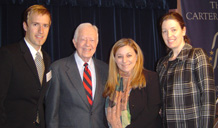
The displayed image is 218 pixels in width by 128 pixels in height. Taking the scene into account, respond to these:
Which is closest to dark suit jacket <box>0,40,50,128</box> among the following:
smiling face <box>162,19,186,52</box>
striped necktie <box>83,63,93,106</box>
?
striped necktie <box>83,63,93,106</box>

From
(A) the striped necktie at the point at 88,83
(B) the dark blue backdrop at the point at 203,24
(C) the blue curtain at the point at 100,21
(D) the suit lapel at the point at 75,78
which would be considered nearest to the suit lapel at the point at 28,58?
(D) the suit lapel at the point at 75,78

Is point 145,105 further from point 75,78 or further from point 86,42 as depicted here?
point 86,42

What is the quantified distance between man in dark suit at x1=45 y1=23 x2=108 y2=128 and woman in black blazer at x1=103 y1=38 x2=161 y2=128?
0.12m

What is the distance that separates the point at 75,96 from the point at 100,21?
109 inches

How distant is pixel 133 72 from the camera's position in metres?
1.99

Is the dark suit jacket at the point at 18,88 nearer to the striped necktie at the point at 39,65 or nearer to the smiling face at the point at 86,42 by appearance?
the striped necktie at the point at 39,65

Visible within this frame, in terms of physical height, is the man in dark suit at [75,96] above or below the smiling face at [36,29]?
below

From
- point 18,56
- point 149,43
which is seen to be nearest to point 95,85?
point 18,56

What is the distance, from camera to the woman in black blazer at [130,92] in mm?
1820

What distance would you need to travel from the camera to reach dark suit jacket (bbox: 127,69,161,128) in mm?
A: 1793

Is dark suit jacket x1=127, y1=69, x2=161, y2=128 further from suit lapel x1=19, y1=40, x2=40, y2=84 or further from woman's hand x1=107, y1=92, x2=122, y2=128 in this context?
suit lapel x1=19, y1=40, x2=40, y2=84

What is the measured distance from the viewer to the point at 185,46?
6.15 ft

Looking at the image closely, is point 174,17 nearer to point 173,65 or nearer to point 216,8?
point 173,65

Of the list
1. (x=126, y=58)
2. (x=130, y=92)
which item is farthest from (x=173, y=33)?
(x=130, y=92)
